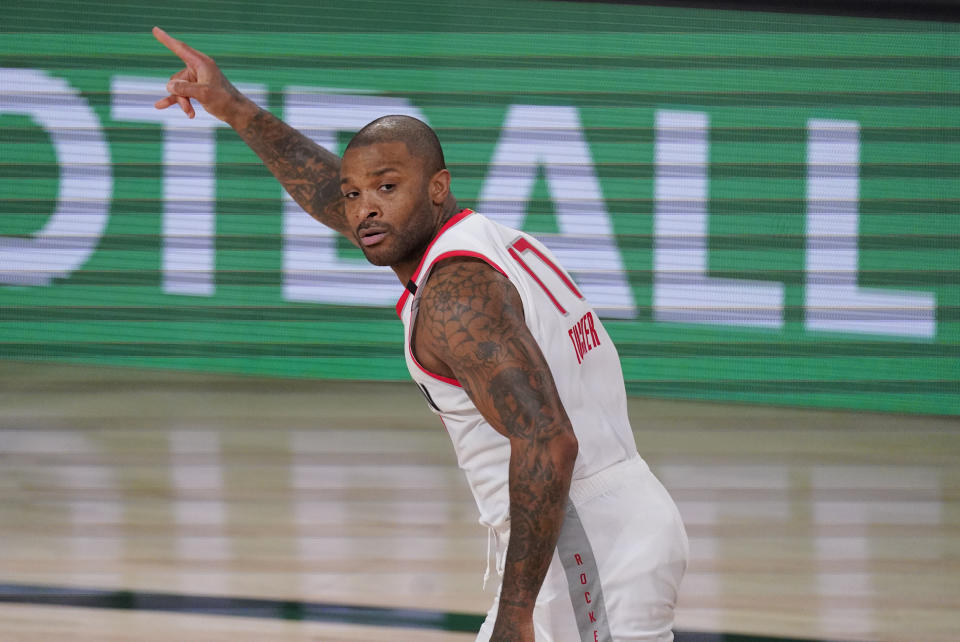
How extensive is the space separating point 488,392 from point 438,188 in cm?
43

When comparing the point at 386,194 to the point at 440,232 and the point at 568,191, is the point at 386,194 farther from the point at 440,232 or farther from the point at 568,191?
the point at 568,191

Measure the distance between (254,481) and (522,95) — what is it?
3155mm

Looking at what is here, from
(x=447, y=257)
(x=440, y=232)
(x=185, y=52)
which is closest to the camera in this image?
(x=447, y=257)

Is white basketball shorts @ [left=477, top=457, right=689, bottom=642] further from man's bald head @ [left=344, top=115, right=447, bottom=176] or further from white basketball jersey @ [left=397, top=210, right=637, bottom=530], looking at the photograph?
man's bald head @ [left=344, top=115, right=447, bottom=176]

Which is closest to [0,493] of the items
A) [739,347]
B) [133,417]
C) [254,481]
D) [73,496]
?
[73,496]

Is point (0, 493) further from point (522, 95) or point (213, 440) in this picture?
point (522, 95)

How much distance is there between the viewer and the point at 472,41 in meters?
7.84

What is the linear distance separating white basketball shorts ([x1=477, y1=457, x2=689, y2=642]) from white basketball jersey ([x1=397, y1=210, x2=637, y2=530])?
69 mm

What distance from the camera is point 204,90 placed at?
3.06m

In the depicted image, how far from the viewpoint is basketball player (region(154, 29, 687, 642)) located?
208 cm

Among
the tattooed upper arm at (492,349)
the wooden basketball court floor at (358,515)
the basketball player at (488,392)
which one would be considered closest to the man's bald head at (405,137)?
the basketball player at (488,392)

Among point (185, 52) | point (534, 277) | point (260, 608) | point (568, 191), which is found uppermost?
point (185, 52)

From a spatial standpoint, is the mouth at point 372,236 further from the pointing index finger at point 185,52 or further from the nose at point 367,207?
the pointing index finger at point 185,52

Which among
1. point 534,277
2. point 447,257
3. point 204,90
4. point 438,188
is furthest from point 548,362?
point 204,90
